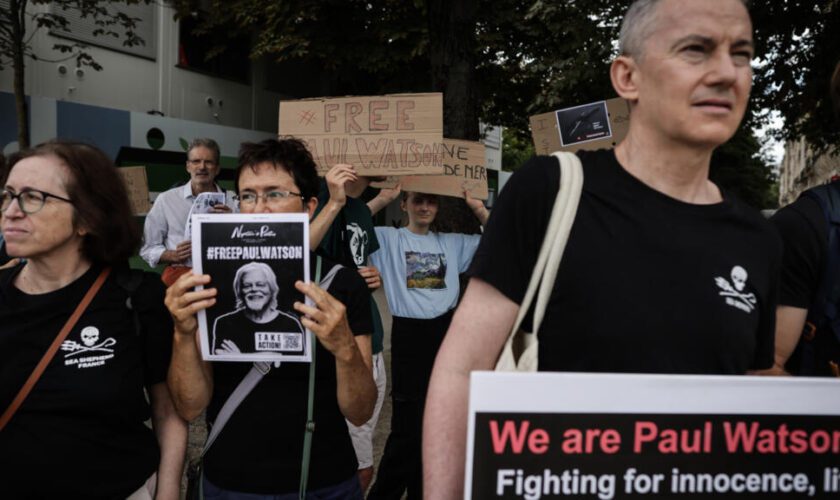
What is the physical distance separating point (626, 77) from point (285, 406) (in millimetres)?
1392

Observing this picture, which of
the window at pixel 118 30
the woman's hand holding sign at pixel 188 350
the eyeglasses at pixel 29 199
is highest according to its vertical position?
the window at pixel 118 30

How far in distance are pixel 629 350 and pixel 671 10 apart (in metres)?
0.70

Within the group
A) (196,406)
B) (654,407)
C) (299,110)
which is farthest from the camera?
(299,110)

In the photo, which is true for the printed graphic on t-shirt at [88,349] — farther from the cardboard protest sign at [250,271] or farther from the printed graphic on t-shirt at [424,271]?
the printed graphic on t-shirt at [424,271]

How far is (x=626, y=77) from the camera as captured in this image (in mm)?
1605

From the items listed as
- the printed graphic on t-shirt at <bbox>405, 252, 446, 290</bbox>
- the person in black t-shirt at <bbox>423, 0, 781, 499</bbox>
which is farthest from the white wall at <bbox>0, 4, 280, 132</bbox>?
the person in black t-shirt at <bbox>423, 0, 781, 499</bbox>

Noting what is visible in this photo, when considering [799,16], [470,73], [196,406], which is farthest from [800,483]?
[799,16]

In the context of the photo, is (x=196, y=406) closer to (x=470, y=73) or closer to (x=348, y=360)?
(x=348, y=360)

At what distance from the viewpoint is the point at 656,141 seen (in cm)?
155

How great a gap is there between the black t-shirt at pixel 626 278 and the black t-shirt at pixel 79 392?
1.14 meters

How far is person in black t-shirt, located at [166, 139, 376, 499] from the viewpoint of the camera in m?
2.19

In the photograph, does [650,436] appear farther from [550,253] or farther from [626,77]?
[626,77]

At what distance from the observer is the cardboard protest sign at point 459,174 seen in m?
4.88

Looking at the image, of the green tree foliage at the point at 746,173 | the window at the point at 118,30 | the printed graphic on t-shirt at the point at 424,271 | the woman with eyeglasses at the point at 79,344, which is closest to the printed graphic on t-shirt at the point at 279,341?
the woman with eyeglasses at the point at 79,344
